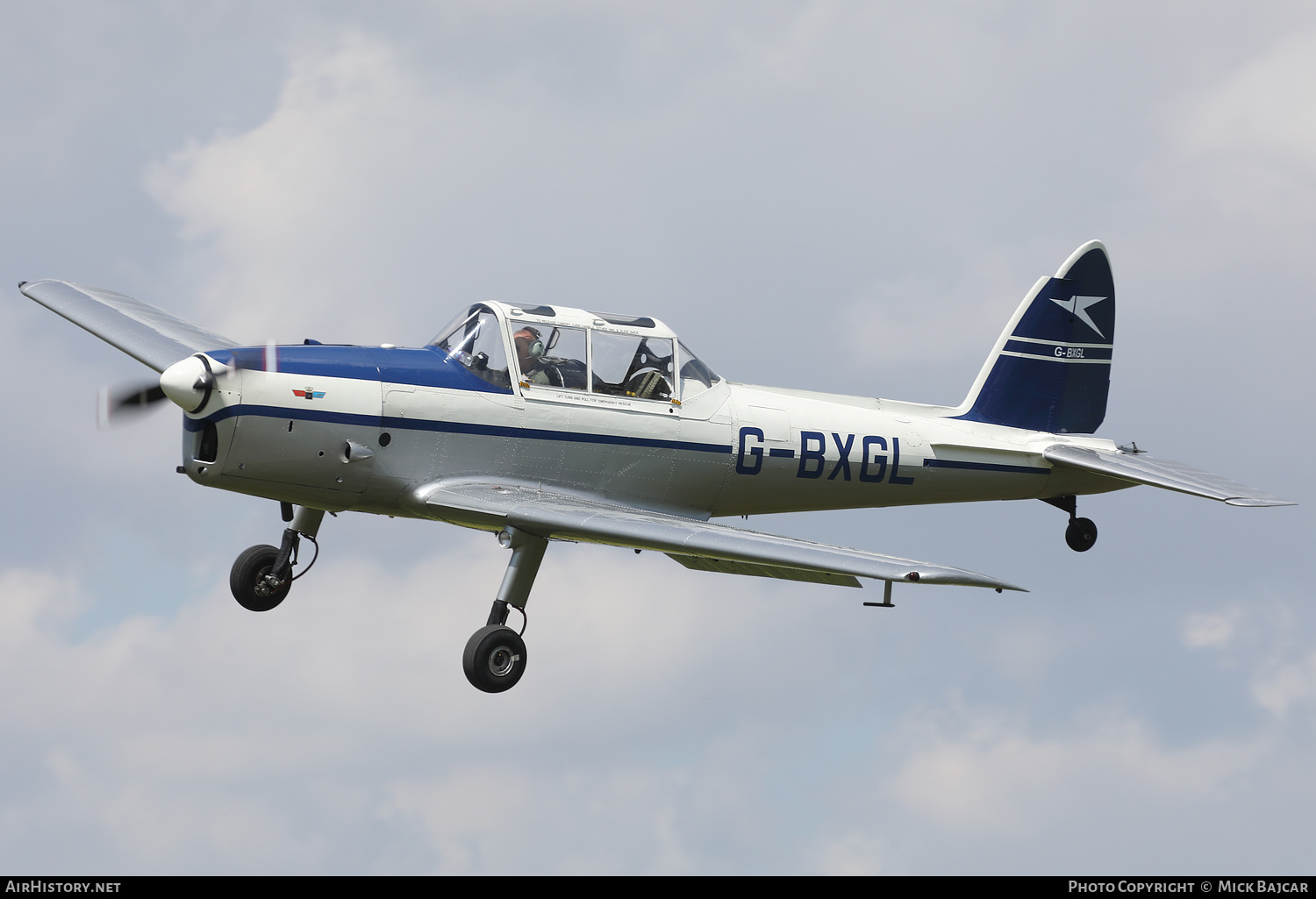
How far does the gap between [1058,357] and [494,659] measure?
7710 mm

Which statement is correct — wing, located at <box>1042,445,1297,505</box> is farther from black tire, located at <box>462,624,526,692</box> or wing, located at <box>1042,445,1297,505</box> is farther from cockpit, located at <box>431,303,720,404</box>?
black tire, located at <box>462,624,526,692</box>

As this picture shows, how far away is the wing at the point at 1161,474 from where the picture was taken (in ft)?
47.8

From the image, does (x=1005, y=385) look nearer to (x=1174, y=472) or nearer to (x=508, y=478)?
(x=1174, y=472)

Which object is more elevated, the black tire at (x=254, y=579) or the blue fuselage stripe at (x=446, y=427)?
the blue fuselage stripe at (x=446, y=427)

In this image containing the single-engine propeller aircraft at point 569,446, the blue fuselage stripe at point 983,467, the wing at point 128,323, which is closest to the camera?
the single-engine propeller aircraft at point 569,446

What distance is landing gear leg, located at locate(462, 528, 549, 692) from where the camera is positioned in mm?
12383

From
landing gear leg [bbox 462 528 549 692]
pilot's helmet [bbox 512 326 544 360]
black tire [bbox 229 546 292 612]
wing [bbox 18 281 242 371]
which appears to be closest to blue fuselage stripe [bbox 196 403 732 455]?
pilot's helmet [bbox 512 326 544 360]

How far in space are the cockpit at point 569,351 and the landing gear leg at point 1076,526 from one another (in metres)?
4.71

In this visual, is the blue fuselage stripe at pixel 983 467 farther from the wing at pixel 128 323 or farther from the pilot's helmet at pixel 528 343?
the wing at pixel 128 323

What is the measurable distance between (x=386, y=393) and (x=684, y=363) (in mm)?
2909

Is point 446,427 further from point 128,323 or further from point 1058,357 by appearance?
point 1058,357

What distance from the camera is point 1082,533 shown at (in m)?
16.3

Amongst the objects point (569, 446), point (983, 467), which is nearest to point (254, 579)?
point (569, 446)

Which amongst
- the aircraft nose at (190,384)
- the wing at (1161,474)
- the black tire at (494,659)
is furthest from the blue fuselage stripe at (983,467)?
the aircraft nose at (190,384)
